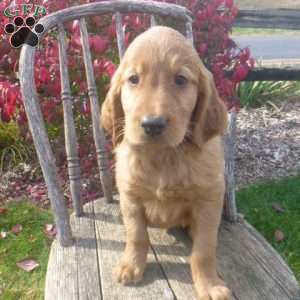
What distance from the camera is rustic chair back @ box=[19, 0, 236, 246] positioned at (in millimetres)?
1910

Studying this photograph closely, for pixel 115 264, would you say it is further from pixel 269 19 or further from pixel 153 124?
pixel 269 19

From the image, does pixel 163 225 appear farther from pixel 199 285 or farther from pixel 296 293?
pixel 296 293

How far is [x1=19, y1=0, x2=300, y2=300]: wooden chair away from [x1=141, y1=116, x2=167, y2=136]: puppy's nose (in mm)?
575

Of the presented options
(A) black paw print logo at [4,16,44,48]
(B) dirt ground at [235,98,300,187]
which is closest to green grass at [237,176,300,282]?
(B) dirt ground at [235,98,300,187]

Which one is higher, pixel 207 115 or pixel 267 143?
pixel 207 115

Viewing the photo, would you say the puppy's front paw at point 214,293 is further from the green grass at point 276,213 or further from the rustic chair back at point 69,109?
the green grass at point 276,213

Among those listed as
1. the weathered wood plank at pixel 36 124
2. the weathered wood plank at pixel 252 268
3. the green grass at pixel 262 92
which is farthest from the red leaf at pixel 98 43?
the green grass at pixel 262 92

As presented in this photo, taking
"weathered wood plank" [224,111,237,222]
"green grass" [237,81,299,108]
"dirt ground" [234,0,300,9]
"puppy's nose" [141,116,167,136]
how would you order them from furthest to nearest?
1. "dirt ground" [234,0,300,9]
2. "green grass" [237,81,299,108]
3. "weathered wood plank" [224,111,237,222]
4. "puppy's nose" [141,116,167,136]

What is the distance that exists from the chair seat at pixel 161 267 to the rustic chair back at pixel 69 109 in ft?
0.40

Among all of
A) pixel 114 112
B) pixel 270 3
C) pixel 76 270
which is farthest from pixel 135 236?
pixel 270 3

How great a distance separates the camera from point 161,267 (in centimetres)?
190

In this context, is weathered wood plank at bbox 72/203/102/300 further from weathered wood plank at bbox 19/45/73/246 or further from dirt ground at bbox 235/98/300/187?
dirt ground at bbox 235/98/300/187

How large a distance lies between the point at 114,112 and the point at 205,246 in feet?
2.17

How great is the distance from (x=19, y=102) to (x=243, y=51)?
1732 mm
